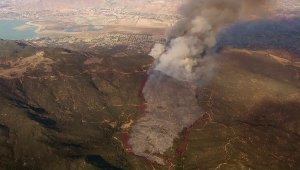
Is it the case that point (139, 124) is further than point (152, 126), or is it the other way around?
point (139, 124)

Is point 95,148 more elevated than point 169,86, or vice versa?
point 169,86

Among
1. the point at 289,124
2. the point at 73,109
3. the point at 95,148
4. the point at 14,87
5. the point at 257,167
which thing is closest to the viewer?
the point at 257,167

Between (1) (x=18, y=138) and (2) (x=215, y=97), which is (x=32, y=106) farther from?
(2) (x=215, y=97)

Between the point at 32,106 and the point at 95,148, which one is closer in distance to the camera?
the point at 95,148

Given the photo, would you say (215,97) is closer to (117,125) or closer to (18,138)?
(117,125)

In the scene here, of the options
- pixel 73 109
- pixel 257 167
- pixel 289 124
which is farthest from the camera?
pixel 73 109

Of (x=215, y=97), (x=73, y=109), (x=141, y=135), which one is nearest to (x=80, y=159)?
(x=141, y=135)

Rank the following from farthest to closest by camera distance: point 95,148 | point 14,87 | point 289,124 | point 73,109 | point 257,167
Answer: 1. point 14,87
2. point 73,109
3. point 289,124
4. point 95,148
5. point 257,167

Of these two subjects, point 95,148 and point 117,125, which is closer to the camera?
point 95,148

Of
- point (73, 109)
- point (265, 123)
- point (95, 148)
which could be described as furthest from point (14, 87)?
point (265, 123)
